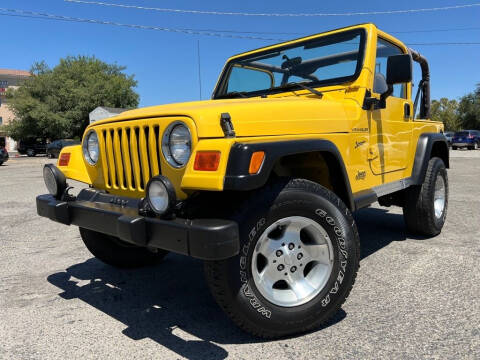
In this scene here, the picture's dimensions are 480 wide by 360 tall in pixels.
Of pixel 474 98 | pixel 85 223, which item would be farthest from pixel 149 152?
pixel 474 98

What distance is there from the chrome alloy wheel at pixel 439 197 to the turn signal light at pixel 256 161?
331 centimetres

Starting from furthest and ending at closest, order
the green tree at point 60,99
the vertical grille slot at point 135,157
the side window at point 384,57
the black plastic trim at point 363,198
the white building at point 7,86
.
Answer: the white building at point 7,86
the green tree at point 60,99
the side window at point 384,57
the black plastic trim at point 363,198
the vertical grille slot at point 135,157

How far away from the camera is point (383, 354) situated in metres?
2.09

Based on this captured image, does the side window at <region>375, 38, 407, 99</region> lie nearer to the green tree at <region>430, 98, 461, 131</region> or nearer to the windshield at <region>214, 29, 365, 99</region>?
the windshield at <region>214, 29, 365, 99</region>

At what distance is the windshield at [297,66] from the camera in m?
3.30

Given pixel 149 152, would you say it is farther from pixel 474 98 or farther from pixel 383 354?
pixel 474 98

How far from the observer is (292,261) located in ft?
7.70

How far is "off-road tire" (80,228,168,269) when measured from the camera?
3328 mm

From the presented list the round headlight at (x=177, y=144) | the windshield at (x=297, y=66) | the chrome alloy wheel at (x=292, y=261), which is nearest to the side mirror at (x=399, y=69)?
the windshield at (x=297, y=66)

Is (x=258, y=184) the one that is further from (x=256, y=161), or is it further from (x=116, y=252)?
(x=116, y=252)

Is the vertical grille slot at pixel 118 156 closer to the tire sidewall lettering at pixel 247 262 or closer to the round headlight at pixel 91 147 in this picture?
the round headlight at pixel 91 147

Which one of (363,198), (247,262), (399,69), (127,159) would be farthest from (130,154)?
(399,69)

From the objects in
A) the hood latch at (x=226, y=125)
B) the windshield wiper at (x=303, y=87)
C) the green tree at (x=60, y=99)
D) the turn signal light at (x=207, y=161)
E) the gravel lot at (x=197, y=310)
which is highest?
the green tree at (x=60, y=99)

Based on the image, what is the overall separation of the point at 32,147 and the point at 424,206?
37.0 metres
